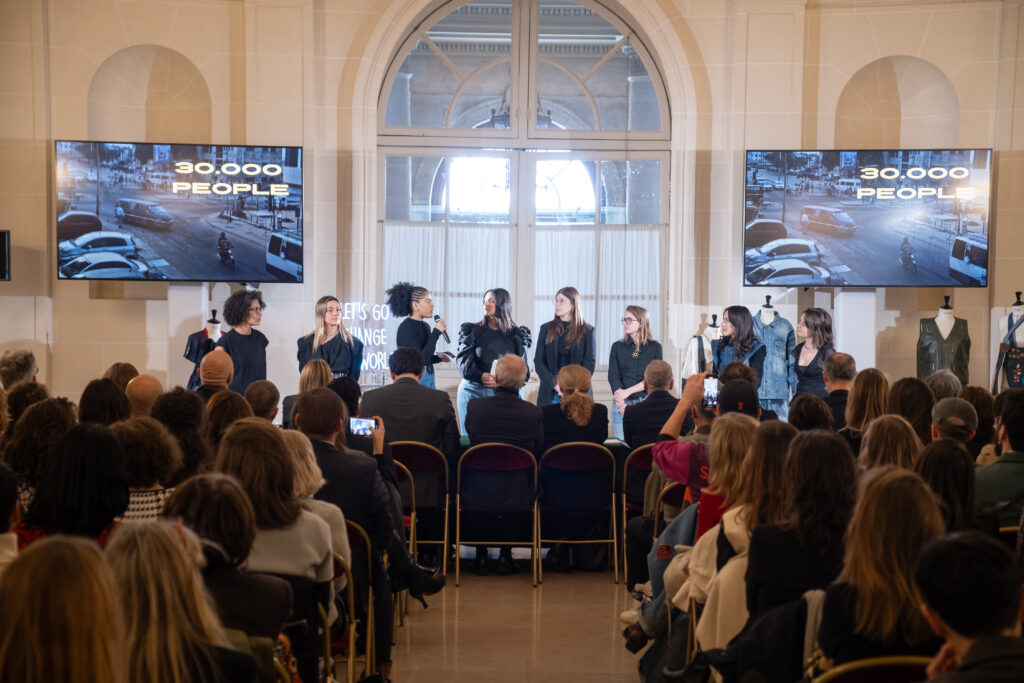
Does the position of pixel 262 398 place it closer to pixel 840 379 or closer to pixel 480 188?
pixel 840 379

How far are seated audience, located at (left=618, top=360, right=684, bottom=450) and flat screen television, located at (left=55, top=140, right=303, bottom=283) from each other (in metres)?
3.54

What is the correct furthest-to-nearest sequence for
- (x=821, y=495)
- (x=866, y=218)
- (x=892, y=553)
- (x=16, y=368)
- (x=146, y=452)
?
(x=866, y=218) → (x=16, y=368) → (x=146, y=452) → (x=821, y=495) → (x=892, y=553)

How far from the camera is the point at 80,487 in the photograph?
265cm

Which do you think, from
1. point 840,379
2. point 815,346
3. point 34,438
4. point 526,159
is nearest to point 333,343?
point 526,159

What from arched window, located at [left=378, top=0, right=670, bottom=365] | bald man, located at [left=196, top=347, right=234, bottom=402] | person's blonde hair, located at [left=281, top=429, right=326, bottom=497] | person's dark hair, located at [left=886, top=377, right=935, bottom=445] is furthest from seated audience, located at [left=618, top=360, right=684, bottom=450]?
arched window, located at [left=378, top=0, right=670, bottom=365]

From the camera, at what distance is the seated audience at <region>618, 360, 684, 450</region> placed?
18.2 feet

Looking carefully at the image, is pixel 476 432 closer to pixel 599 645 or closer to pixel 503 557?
pixel 503 557

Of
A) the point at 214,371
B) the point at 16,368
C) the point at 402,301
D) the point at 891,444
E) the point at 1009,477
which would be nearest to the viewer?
the point at 891,444

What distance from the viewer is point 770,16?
853 centimetres

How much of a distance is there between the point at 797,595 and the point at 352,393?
256cm

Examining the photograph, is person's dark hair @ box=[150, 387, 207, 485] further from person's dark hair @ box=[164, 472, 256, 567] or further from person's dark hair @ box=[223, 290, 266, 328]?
person's dark hair @ box=[223, 290, 266, 328]

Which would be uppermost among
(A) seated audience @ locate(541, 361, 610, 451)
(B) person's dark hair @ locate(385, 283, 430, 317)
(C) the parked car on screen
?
(C) the parked car on screen

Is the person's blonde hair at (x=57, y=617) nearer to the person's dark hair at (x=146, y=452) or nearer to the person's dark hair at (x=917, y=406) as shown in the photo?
the person's dark hair at (x=146, y=452)

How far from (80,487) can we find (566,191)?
22.9 feet
